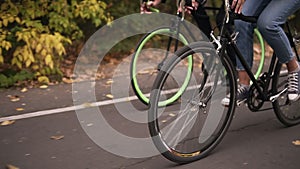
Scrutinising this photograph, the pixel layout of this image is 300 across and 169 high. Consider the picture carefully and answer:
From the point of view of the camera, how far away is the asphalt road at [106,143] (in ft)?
12.3

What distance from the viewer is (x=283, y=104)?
14.5 ft

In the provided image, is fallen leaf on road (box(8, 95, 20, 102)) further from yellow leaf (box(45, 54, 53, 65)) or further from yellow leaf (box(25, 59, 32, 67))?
yellow leaf (box(45, 54, 53, 65))

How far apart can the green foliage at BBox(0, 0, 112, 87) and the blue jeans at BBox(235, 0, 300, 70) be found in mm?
2908

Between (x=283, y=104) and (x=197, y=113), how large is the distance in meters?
Answer: 1.10

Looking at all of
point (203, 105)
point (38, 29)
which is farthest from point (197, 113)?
point (38, 29)

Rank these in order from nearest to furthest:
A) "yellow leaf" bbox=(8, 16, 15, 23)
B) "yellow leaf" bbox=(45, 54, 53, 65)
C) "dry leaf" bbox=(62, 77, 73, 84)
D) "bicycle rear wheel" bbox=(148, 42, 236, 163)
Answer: "bicycle rear wheel" bbox=(148, 42, 236, 163), "yellow leaf" bbox=(8, 16, 15, 23), "yellow leaf" bbox=(45, 54, 53, 65), "dry leaf" bbox=(62, 77, 73, 84)

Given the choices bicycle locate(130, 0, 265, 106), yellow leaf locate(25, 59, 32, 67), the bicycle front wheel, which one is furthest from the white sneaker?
yellow leaf locate(25, 59, 32, 67)

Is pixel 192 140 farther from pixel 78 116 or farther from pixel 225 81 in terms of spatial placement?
pixel 78 116

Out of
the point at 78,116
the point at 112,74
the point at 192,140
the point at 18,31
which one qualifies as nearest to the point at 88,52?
the point at 112,74

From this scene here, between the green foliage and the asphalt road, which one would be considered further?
the green foliage

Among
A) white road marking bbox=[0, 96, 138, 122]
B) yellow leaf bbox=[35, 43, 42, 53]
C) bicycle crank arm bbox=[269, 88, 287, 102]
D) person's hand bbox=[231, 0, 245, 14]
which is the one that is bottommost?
white road marking bbox=[0, 96, 138, 122]

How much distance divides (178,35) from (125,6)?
3.30 metres

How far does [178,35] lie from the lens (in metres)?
4.92

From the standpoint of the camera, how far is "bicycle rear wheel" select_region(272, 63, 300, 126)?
14.0 ft
